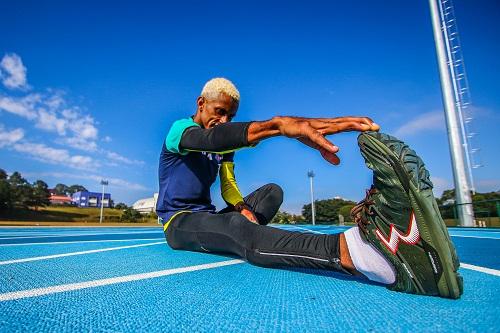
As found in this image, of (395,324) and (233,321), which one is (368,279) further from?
(233,321)

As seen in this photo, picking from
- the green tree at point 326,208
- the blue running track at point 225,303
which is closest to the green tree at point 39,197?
the green tree at point 326,208

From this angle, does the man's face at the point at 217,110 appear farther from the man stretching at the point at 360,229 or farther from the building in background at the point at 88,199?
the building in background at the point at 88,199

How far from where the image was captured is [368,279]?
4.70 ft

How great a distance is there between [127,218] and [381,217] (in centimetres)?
5413

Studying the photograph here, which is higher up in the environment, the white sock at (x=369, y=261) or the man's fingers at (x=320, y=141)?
the man's fingers at (x=320, y=141)

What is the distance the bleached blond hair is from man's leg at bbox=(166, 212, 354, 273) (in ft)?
3.27

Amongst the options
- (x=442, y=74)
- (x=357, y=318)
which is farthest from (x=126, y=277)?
(x=442, y=74)

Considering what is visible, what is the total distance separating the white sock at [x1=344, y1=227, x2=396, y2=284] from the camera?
127 centimetres

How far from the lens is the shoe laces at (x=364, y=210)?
1347 millimetres

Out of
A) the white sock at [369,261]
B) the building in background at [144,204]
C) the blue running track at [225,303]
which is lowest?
the blue running track at [225,303]

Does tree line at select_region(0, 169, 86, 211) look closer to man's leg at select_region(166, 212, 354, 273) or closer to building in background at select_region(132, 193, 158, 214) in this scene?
building in background at select_region(132, 193, 158, 214)

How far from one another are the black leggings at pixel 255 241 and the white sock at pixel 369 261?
93mm

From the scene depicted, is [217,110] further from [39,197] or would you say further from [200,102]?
[39,197]

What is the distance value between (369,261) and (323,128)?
63 cm
